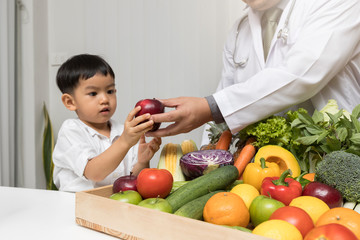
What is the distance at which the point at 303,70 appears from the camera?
1.23 meters

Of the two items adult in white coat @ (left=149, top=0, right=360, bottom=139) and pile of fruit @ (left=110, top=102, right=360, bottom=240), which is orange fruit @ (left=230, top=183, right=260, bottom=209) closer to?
pile of fruit @ (left=110, top=102, right=360, bottom=240)

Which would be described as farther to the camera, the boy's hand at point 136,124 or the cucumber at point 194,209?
the boy's hand at point 136,124

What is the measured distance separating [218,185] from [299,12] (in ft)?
2.84

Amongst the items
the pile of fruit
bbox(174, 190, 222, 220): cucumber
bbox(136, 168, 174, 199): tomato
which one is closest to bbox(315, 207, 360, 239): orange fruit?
the pile of fruit

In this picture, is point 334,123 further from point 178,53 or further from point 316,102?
point 178,53

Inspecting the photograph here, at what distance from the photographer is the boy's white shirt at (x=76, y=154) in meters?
1.34

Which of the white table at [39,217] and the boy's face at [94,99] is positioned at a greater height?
the boy's face at [94,99]

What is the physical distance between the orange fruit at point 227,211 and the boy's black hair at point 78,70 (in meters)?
0.92

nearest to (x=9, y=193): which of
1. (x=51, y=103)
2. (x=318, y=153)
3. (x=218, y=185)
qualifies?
(x=218, y=185)

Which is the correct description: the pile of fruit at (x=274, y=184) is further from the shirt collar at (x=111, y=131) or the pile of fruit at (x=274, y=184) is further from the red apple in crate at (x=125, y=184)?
the shirt collar at (x=111, y=131)

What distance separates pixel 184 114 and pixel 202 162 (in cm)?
22

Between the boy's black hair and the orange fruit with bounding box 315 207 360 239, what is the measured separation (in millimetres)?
1089

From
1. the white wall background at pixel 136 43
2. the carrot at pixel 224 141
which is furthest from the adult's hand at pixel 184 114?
the white wall background at pixel 136 43

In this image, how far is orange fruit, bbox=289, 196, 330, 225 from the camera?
728 millimetres
